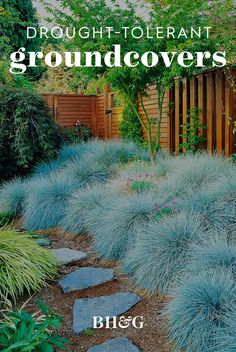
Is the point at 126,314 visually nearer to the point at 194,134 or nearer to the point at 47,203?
the point at 47,203

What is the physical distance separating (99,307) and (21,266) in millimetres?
710

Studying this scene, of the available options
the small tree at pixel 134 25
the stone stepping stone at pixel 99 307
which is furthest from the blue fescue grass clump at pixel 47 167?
the stone stepping stone at pixel 99 307

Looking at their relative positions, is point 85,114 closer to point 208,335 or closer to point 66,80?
point 66,80

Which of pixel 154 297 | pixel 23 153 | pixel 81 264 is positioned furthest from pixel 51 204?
pixel 154 297

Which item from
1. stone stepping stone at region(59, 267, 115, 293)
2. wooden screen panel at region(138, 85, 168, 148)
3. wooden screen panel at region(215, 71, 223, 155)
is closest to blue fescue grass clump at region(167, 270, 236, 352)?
stone stepping stone at region(59, 267, 115, 293)

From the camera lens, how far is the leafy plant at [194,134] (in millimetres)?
6238

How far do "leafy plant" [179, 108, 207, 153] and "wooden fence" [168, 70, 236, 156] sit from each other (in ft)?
0.10

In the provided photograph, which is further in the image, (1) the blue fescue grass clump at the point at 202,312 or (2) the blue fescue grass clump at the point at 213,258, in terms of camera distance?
(2) the blue fescue grass clump at the point at 213,258

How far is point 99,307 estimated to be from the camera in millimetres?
2658

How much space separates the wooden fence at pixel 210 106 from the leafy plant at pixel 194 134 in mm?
30

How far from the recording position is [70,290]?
2.96 m

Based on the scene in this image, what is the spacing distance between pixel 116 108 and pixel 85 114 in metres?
1.50

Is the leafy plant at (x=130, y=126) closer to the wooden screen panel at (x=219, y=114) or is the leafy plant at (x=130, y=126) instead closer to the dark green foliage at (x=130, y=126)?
the dark green foliage at (x=130, y=126)

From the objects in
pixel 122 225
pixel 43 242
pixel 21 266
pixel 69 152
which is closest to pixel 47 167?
pixel 69 152
